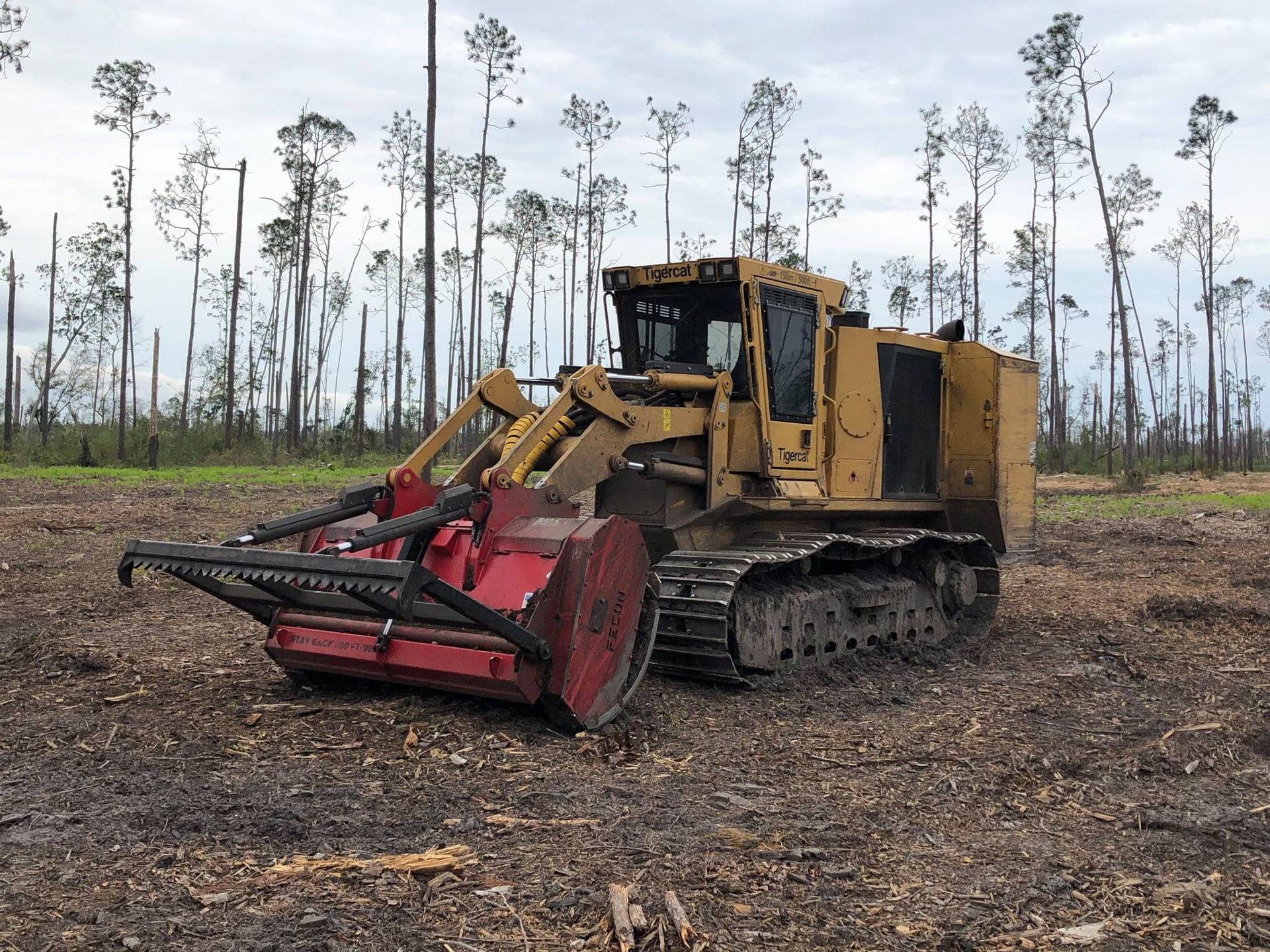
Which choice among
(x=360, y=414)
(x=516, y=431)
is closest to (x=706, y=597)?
(x=516, y=431)

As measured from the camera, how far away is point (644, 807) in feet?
17.8

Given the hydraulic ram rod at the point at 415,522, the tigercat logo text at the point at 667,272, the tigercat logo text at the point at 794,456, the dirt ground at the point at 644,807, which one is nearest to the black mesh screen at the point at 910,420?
the tigercat logo text at the point at 794,456

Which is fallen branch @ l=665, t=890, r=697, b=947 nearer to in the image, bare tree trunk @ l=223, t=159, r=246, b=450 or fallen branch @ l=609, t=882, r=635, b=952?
fallen branch @ l=609, t=882, r=635, b=952

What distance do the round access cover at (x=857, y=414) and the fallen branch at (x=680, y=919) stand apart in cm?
623

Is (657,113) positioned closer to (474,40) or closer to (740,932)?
(474,40)

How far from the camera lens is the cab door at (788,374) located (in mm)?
8914

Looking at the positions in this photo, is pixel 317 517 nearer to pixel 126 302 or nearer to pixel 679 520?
pixel 679 520

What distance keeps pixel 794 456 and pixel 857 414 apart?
1.12 m

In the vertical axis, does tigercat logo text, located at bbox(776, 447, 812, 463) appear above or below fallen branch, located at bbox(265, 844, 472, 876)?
above

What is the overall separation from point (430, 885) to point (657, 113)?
146 ft

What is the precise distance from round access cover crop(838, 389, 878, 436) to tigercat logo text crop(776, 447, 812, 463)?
63 centimetres

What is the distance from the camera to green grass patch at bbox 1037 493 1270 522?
2575 cm

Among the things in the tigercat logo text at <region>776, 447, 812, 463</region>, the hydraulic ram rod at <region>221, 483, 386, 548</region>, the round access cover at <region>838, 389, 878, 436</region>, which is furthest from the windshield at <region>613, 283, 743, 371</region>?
the hydraulic ram rod at <region>221, 483, 386, 548</region>

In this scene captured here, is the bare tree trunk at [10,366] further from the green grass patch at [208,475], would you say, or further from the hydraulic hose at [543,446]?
the hydraulic hose at [543,446]
